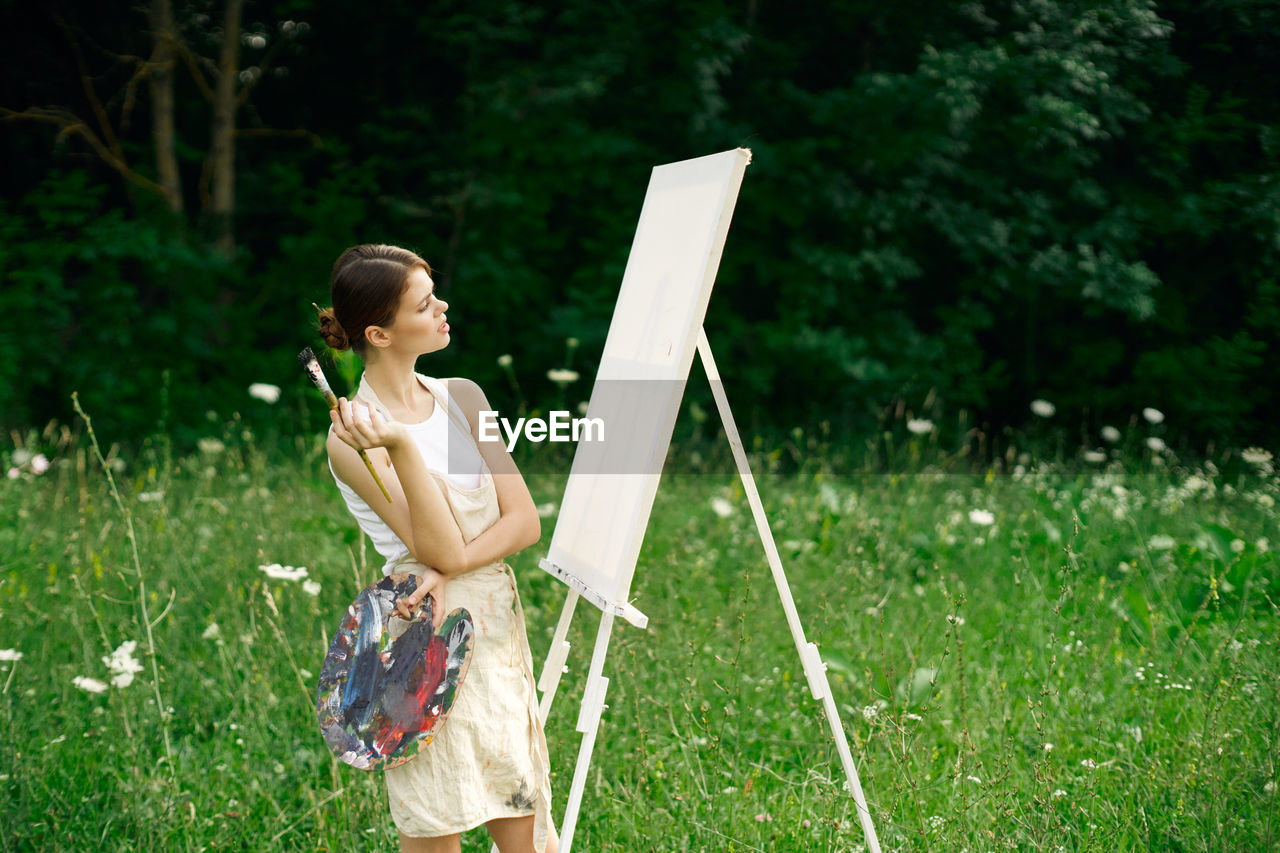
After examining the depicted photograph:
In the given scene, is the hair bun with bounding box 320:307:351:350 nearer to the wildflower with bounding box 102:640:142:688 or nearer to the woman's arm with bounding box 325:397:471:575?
the woman's arm with bounding box 325:397:471:575

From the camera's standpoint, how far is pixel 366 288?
5.16 ft

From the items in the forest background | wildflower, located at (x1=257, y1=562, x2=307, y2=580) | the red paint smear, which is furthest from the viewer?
the forest background

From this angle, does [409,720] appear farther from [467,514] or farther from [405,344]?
[405,344]

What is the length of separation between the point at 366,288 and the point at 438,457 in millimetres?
294

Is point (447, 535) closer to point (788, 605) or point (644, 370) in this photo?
point (644, 370)

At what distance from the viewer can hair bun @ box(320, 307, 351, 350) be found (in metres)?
1.63

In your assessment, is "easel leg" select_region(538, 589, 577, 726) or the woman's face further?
"easel leg" select_region(538, 589, 577, 726)

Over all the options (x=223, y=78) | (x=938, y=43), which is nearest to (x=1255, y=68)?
(x=938, y=43)

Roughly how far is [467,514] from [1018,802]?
126 centimetres

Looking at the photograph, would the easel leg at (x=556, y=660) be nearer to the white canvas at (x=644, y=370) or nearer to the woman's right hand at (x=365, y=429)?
the white canvas at (x=644, y=370)

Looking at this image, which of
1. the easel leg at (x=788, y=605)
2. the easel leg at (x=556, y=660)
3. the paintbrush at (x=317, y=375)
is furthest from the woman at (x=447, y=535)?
the easel leg at (x=788, y=605)

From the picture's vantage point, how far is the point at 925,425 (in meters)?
4.32

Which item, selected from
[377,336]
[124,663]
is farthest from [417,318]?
[124,663]

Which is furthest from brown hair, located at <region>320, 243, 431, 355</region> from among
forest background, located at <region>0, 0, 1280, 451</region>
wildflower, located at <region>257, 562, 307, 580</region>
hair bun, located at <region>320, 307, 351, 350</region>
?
forest background, located at <region>0, 0, 1280, 451</region>
